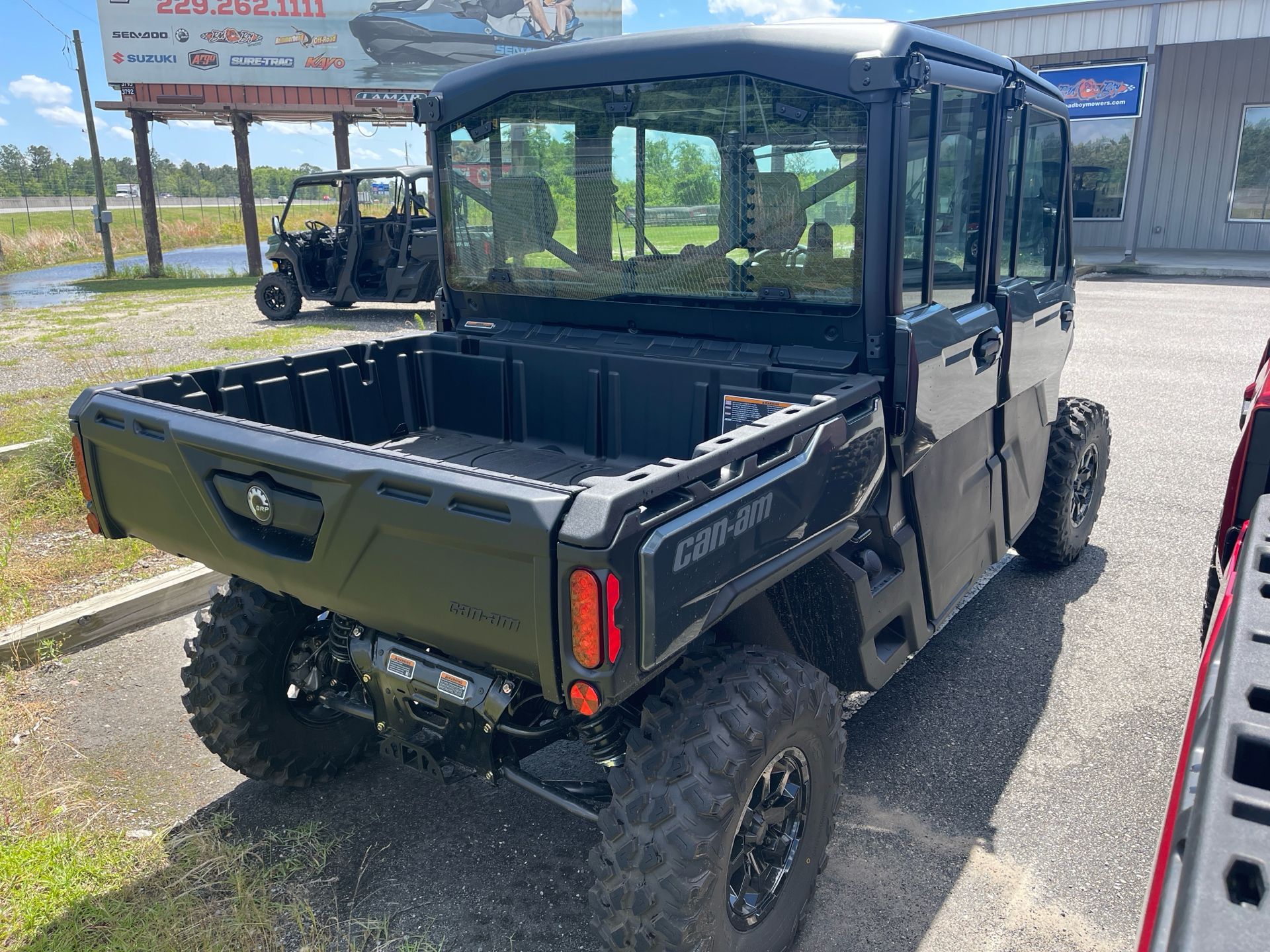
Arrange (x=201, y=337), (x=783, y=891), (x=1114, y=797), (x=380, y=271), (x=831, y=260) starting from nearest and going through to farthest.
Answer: (x=783, y=891)
(x=831, y=260)
(x=1114, y=797)
(x=201, y=337)
(x=380, y=271)

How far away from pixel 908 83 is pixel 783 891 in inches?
86.4

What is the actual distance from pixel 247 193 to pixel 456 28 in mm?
7321

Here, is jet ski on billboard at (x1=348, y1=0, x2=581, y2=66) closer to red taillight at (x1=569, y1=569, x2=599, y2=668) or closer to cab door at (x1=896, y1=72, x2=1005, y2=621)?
cab door at (x1=896, y1=72, x2=1005, y2=621)

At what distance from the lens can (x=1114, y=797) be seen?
3.17 meters

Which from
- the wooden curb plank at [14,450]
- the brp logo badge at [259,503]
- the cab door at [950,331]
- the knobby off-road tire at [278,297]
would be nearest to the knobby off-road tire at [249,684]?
the brp logo badge at [259,503]

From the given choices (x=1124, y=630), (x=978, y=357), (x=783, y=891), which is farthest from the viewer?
(x=1124, y=630)

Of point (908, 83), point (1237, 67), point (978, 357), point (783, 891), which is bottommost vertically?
point (783, 891)

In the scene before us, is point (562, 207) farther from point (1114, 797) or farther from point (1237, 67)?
point (1237, 67)

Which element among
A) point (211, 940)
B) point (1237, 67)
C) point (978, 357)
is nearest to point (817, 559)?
point (978, 357)

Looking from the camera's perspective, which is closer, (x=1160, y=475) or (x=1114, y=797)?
(x=1114, y=797)

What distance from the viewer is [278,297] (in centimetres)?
1427

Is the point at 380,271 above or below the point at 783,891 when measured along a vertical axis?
above

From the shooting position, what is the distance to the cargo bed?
6.46 feet

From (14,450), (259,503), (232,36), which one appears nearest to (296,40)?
(232,36)
